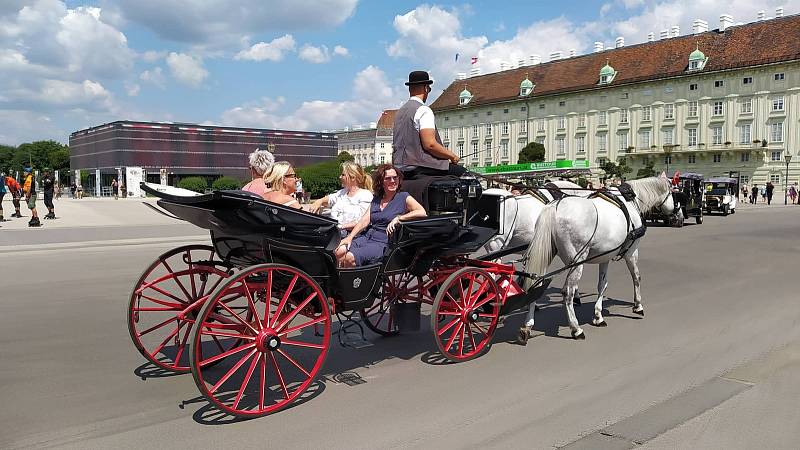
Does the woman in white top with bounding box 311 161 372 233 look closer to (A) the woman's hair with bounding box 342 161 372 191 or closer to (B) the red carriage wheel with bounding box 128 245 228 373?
(A) the woman's hair with bounding box 342 161 372 191

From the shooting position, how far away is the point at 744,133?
64.5 meters

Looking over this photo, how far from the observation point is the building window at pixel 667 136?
70.8m

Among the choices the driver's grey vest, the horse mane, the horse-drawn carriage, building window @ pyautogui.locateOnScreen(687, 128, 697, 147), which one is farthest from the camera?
building window @ pyautogui.locateOnScreen(687, 128, 697, 147)

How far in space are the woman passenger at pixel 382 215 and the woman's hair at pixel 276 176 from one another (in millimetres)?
760

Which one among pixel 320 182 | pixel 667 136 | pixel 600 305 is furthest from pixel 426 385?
pixel 667 136

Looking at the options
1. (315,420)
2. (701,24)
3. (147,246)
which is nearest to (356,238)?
(315,420)

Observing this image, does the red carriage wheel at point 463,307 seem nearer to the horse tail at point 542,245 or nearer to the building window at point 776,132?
the horse tail at point 542,245

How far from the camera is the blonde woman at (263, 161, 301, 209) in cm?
520

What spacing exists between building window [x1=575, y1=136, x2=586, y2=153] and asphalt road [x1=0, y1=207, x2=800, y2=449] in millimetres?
74293

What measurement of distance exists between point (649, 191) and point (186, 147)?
88234 mm

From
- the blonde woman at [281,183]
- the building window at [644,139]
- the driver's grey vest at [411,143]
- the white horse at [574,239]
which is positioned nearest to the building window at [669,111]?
the building window at [644,139]

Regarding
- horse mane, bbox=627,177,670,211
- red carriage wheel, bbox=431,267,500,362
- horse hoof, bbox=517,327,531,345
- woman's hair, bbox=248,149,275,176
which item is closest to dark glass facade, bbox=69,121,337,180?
horse mane, bbox=627,177,670,211

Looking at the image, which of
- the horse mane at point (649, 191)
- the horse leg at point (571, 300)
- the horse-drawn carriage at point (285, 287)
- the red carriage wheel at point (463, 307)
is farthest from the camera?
the horse mane at point (649, 191)

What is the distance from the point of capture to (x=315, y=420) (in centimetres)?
423
